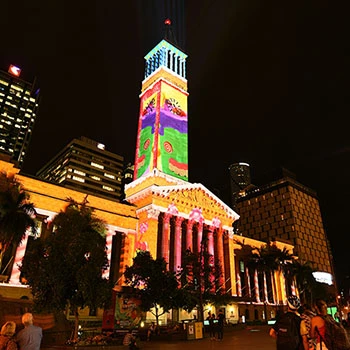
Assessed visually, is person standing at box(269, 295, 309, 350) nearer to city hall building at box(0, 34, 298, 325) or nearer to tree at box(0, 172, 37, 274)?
tree at box(0, 172, 37, 274)

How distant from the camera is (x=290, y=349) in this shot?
762 centimetres

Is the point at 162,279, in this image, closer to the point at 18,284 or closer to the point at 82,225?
the point at 82,225

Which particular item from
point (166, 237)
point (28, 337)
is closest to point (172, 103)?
point (166, 237)

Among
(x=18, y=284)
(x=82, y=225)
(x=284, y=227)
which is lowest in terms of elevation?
(x=18, y=284)

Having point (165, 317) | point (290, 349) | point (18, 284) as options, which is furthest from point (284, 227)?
point (290, 349)

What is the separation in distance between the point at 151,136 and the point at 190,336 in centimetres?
4206

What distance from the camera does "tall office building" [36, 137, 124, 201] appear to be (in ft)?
420

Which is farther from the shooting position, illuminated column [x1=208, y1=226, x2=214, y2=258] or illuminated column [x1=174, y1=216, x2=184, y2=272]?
illuminated column [x1=208, y1=226, x2=214, y2=258]

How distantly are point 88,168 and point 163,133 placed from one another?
79062 mm

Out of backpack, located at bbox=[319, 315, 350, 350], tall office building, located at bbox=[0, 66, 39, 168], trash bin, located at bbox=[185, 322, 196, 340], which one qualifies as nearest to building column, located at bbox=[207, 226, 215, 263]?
trash bin, located at bbox=[185, 322, 196, 340]

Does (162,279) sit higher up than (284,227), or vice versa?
(284,227)

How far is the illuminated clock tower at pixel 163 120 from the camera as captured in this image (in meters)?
60.2

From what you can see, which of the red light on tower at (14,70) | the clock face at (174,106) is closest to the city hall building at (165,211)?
the clock face at (174,106)

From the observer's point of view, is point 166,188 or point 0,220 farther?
point 166,188
